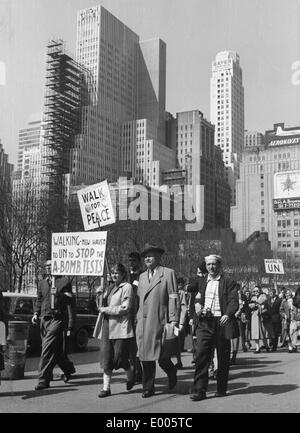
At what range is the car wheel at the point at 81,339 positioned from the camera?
50.8ft

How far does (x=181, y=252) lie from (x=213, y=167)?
5743 centimetres

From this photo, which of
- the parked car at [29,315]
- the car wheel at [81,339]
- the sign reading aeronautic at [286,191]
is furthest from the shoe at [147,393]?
the sign reading aeronautic at [286,191]

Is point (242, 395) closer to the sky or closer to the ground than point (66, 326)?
closer to the ground

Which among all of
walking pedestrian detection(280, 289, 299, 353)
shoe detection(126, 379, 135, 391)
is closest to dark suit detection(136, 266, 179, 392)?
shoe detection(126, 379, 135, 391)

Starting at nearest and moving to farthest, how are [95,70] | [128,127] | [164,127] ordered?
[164,127]
[128,127]
[95,70]

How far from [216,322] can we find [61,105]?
113 metres

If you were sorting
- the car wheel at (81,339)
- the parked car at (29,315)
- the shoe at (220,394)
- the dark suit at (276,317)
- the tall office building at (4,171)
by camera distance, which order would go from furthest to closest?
the tall office building at (4,171) → the car wheel at (81,339) → the dark suit at (276,317) → the parked car at (29,315) → the shoe at (220,394)

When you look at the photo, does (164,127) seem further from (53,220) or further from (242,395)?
(242,395)

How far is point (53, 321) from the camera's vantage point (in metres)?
8.42

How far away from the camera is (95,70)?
10350 cm

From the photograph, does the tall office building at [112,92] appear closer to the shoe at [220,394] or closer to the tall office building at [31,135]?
the tall office building at [31,135]

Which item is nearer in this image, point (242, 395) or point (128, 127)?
point (242, 395)

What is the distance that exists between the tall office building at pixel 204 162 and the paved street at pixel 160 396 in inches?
2596
